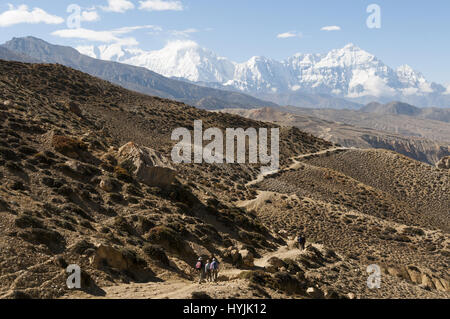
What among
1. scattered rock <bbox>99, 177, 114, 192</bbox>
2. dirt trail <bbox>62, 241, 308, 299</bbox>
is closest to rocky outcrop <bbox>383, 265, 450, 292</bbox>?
dirt trail <bbox>62, 241, 308, 299</bbox>

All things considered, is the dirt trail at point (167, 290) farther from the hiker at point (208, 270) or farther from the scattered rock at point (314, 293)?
the scattered rock at point (314, 293)

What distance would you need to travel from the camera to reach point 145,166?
32531 millimetres

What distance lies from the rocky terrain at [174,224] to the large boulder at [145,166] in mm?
107

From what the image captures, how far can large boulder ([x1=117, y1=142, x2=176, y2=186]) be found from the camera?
106 ft

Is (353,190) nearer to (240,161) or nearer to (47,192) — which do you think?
(240,161)

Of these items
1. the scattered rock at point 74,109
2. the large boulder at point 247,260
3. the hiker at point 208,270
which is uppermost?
the scattered rock at point 74,109

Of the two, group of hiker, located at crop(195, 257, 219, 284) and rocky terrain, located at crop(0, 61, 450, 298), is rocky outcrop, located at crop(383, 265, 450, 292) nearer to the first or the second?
rocky terrain, located at crop(0, 61, 450, 298)

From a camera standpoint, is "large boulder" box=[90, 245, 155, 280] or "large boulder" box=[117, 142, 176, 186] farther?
"large boulder" box=[117, 142, 176, 186]

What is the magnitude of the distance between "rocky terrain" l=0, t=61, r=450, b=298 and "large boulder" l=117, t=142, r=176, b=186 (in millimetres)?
107

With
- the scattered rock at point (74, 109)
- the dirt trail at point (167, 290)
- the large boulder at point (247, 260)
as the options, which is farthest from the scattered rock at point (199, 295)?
the scattered rock at point (74, 109)

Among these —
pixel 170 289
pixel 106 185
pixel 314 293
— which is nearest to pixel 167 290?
pixel 170 289

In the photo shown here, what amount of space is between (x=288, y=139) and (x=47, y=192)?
6759 centimetres

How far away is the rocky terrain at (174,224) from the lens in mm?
18781
